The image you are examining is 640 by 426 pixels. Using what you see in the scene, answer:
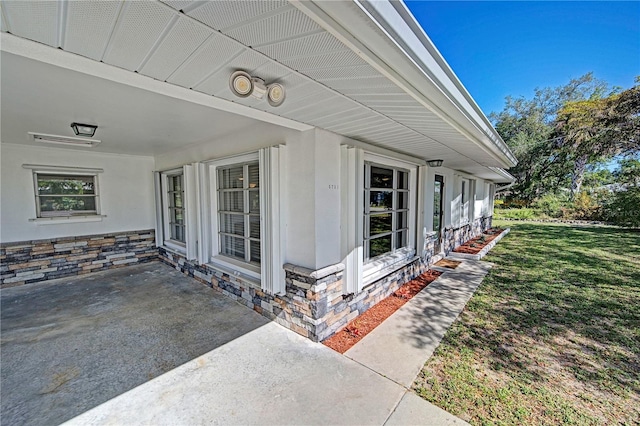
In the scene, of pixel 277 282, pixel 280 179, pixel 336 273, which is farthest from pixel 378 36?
pixel 277 282

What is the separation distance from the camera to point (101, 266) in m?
5.79

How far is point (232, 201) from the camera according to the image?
4355 mm

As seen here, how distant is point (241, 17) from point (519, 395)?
3.45 metres

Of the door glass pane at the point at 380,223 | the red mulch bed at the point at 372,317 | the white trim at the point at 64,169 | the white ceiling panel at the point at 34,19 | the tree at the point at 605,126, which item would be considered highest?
the tree at the point at 605,126

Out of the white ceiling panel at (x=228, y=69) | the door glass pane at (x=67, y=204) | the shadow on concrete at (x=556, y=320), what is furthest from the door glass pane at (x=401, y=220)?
the door glass pane at (x=67, y=204)

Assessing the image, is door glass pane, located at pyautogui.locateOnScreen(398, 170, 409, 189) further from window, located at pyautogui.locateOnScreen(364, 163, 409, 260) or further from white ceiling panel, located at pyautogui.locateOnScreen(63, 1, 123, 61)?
white ceiling panel, located at pyautogui.locateOnScreen(63, 1, 123, 61)

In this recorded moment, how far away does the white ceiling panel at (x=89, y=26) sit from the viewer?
1.08 meters

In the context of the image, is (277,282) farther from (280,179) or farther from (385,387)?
(385,387)

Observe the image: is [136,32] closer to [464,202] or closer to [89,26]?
[89,26]

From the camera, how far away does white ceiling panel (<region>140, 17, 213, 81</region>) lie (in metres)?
1.23

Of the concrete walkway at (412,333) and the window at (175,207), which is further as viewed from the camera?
the window at (175,207)

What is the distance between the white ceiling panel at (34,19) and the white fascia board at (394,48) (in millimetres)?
1086

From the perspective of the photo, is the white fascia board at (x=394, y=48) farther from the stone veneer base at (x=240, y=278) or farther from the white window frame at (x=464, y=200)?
the white window frame at (x=464, y=200)

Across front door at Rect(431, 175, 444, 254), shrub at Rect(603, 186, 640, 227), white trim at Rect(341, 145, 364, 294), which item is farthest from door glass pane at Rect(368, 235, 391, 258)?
shrub at Rect(603, 186, 640, 227)
